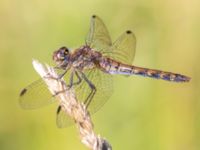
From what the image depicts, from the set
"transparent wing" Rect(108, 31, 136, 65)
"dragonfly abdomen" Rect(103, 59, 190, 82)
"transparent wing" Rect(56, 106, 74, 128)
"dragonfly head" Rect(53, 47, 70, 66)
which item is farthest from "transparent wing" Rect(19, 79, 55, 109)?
"transparent wing" Rect(108, 31, 136, 65)

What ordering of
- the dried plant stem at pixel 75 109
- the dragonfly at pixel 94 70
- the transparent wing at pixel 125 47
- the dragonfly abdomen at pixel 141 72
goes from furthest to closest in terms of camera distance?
the transparent wing at pixel 125 47, the dragonfly abdomen at pixel 141 72, the dragonfly at pixel 94 70, the dried plant stem at pixel 75 109

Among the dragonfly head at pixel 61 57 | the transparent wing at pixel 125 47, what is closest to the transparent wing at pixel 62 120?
the dragonfly head at pixel 61 57

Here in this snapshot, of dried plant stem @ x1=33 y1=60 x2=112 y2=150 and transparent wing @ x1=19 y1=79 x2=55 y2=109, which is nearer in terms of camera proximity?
dried plant stem @ x1=33 y1=60 x2=112 y2=150

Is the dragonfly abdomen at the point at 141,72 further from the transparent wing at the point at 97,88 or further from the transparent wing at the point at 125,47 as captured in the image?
the transparent wing at the point at 97,88

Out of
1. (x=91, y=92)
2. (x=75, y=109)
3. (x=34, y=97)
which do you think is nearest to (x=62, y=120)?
(x=34, y=97)

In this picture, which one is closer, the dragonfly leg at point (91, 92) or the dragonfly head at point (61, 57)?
the dragonfly leg at point (91, 92)

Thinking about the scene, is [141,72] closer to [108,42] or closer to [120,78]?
[120,78]

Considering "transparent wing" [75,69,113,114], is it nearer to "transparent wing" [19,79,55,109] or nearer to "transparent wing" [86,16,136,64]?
"transparent wing" [19,79,55,109]

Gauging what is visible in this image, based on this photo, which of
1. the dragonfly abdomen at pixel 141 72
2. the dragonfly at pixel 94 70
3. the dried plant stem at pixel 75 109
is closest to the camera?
the dried plant stem at pixel 75 109
